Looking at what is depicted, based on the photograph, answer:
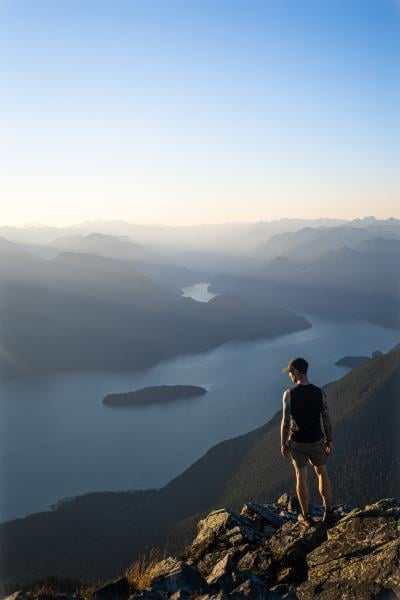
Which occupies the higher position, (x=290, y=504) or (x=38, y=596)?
(x=38, y=596)

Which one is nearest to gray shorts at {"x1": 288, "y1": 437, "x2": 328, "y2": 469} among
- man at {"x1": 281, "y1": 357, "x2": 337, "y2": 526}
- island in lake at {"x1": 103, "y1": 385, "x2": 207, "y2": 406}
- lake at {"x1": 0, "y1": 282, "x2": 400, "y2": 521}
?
man at {"x1": 281, "y1": 357, "x2": 337, "y2": 526}

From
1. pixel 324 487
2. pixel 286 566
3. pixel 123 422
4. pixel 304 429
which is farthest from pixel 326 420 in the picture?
pixel 123 422

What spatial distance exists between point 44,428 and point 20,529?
1809 inches

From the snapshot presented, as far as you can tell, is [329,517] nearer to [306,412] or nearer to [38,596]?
[306,412]

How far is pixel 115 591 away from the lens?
6.87 meters

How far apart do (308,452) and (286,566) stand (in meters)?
1.89

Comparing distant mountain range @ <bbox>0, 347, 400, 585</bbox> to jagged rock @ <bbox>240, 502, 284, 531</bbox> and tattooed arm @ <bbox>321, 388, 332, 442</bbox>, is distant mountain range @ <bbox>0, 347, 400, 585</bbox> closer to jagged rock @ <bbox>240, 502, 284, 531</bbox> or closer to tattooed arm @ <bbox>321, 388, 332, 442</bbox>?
jagged rock @ <bbox>240, 502, 284, 531</bbox>

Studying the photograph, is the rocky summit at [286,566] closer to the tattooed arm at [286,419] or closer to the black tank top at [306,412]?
the black tank top at [306,412]

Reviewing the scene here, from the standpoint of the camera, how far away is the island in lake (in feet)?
406

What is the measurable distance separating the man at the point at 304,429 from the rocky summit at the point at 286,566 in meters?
0.60

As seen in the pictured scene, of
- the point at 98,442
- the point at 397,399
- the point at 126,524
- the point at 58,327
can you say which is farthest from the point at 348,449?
the point at 58,327

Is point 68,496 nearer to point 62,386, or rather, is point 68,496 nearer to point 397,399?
point 397,399

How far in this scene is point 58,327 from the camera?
19238cm

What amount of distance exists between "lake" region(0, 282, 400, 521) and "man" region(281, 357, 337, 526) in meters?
75.0
